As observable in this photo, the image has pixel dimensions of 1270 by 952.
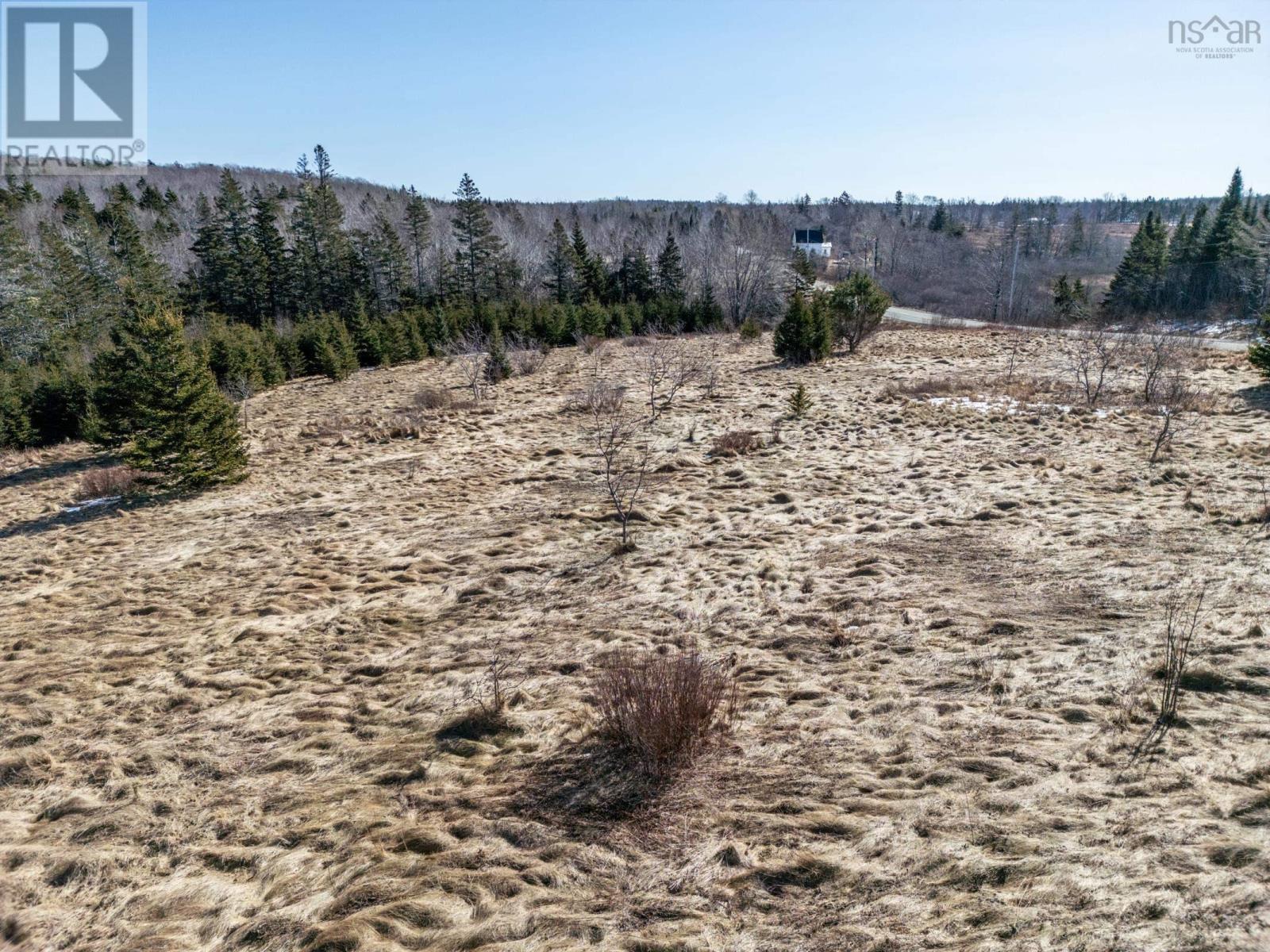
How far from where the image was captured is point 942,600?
6.99 m

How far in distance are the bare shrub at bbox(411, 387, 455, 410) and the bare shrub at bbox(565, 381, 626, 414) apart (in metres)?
3.88

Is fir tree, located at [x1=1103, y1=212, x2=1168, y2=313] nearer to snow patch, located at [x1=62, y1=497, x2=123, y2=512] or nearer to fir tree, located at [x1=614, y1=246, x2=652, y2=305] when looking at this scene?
fir tree, located at [x1=614, y1=246, x2=652, y2=305]

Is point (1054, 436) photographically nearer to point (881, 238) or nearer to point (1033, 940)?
point (1033, 940)

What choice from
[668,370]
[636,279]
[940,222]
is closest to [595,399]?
[668,370]

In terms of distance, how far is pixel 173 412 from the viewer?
13.6m

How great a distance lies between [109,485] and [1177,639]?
18096mm

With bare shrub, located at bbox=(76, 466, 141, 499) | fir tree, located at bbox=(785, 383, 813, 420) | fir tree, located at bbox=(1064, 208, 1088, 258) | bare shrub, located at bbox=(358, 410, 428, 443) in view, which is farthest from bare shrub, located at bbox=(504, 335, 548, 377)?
fir tree, located at bbox=(1064, 208, 1088, 258)

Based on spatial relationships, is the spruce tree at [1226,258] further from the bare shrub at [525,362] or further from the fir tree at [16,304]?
the fir tree at [16,304]

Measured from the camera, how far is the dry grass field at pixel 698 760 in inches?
135

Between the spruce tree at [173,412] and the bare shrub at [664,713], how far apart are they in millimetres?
12390

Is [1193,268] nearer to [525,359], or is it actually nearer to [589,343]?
[589,343]

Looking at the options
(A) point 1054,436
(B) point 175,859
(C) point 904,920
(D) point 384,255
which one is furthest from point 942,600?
(D) point 384,255

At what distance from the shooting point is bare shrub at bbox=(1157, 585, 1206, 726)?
4.59 metres

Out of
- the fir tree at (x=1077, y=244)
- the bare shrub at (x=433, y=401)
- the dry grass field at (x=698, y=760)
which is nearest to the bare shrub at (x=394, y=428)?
the bare shrub at (x=433, y=401)
